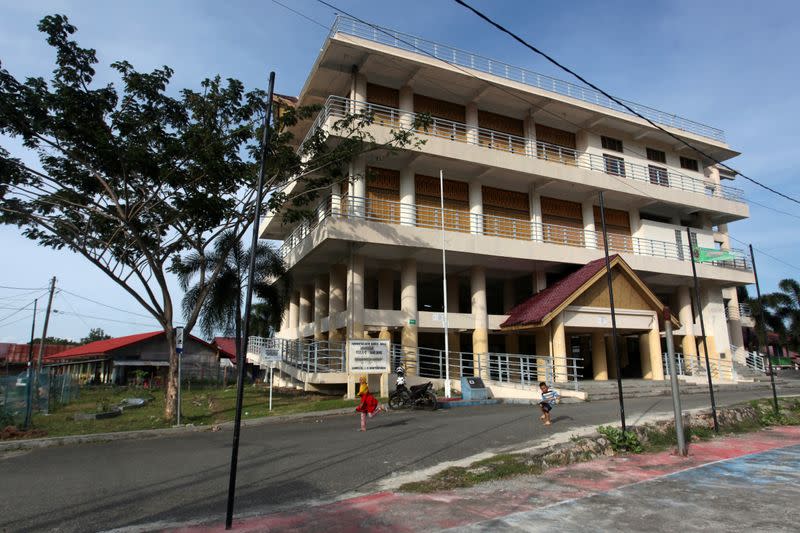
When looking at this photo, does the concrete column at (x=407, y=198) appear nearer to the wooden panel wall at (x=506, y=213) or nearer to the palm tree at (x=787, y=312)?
the wooden panel wall at (x=506, y=213)

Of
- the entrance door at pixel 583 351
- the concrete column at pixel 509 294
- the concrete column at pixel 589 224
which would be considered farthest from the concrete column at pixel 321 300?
the concrete column at pixel 589 224

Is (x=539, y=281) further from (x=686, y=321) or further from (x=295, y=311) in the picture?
(x=295, y=311)

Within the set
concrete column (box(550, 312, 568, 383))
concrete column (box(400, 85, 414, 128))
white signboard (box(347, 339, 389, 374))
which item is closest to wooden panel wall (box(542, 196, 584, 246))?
concrete column (box(550, 312, 568, 383))

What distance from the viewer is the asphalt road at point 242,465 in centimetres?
648

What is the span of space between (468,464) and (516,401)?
996 cm

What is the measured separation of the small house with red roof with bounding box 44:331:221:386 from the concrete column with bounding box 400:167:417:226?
25.3 meters

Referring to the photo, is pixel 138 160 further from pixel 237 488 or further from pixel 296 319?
pixel 296 319

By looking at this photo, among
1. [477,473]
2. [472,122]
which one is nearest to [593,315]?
[472,122]

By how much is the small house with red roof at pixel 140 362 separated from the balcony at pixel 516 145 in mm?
26132

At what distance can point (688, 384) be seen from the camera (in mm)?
23484

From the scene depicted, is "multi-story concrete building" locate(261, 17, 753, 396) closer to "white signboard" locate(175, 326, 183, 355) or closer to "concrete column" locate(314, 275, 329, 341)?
"concrete column" locate(314, 275, 329, 341)

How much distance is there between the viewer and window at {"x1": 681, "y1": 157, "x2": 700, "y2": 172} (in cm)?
3228

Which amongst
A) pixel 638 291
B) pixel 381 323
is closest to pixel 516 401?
pixel 381 323

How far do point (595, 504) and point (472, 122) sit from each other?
21.0 metres
